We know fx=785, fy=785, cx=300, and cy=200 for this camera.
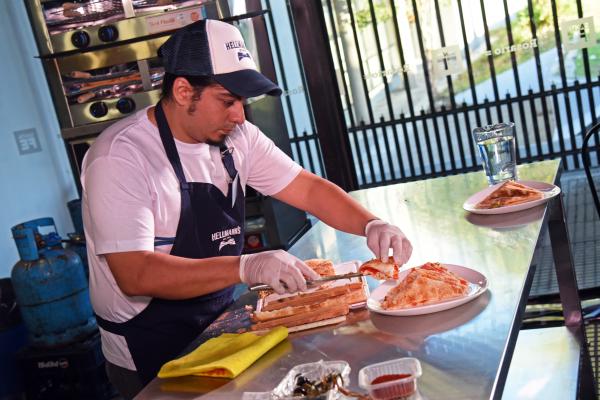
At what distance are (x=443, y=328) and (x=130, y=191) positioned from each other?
0.97 metres

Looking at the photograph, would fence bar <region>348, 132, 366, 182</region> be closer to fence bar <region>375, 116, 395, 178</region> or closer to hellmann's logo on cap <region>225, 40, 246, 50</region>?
fence bar <region>375, 116, 395, 178</region>

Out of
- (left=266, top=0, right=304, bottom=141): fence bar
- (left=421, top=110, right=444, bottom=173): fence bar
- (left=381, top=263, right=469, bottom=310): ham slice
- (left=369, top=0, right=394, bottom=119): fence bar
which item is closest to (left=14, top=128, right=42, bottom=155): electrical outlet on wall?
(left=266, top=0, right=304, bottom=141): fence bar

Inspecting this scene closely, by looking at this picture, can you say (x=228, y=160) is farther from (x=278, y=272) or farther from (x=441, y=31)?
(x=441, y=31)

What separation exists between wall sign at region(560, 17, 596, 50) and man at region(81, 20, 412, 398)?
2.26 meters

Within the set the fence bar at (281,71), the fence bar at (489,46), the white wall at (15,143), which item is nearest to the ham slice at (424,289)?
the fence bar at (489,46)

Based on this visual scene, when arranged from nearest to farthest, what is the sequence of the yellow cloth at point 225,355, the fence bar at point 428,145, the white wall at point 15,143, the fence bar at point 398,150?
1. the yellow cloth at point 225,355
2. the fence bar at point 428,145
3. the fence bar at point 398,150
4. the white wall at point 15,143

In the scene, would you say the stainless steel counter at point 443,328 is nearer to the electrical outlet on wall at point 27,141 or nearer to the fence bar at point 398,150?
the fence bar at point 398,150

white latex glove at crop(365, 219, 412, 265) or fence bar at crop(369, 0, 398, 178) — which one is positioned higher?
fence bar at crop(369, 0, 398, 178)

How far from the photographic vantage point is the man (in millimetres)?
2186

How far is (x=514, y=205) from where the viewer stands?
8.63ft

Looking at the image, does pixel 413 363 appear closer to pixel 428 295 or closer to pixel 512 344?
pixel 512 344

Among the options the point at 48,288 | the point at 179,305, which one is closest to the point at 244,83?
the point at 179,305

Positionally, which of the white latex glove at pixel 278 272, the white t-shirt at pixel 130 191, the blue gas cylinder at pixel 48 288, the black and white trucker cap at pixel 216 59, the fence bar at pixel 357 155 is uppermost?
the black and white trucker cap at pixel 216 59

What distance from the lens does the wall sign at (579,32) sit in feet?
14.0
